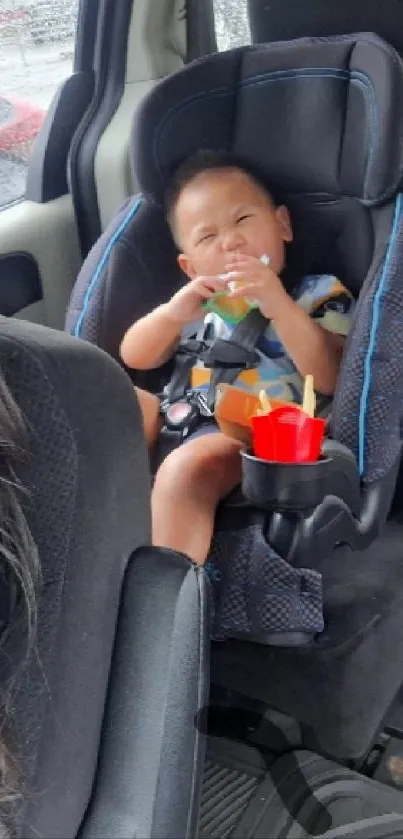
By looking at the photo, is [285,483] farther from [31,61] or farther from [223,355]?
[31,61]

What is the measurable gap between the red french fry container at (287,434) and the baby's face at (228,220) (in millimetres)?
480

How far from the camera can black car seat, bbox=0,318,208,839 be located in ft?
2.24

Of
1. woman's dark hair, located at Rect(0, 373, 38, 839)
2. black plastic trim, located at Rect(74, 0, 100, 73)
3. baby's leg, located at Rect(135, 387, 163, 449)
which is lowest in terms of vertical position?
baby's leg, located at Rect(135, 387, 163, 449)

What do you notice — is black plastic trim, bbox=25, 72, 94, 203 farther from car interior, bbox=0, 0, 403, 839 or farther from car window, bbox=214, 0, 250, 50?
car window, bbox=214, 0, 250, 50

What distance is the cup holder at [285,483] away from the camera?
3.57 feet

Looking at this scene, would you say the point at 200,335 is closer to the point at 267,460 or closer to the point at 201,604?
the point at 267,460

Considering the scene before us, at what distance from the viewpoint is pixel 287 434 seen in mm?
1092

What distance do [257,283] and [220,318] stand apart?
8.6 inches

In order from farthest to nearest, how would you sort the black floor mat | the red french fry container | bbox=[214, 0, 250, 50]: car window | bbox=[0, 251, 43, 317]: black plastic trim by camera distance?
bbox=[214, 0, 250, 50]: car window → bbox=[0, 251, 43, 317]: black plastic trim → the black floor mat → the red french fry container

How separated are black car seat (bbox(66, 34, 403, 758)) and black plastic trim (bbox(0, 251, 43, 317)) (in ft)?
0.67

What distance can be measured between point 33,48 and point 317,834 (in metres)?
1.60

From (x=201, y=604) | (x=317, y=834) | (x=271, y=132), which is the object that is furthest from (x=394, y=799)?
(x=271, y=132)

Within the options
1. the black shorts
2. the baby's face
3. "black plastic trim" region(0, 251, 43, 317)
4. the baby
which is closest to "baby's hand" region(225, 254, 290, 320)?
the baby

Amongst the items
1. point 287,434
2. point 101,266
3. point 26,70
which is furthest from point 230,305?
point 26,70
